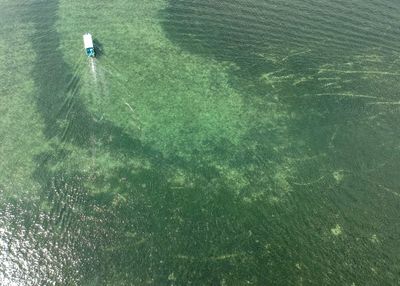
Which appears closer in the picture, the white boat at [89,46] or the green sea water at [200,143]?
the green sea water at [200,143]

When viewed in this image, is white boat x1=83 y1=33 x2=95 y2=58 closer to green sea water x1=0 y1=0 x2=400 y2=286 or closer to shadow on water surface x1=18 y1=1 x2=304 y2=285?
green sea water x1=0 y1=0 x2=400 y2=286

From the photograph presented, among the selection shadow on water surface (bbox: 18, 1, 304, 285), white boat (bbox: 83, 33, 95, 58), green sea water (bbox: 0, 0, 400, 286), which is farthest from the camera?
white boat (bbox: 83, 33, 95, 58)

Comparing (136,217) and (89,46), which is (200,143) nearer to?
(136,217)

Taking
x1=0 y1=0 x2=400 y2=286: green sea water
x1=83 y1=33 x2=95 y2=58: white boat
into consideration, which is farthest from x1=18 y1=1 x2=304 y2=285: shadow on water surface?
x1=83 y1=33 x2=95 y2=58: white boat

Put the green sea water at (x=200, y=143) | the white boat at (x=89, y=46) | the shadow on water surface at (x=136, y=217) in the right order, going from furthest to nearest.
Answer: the white boat at (x=89, y=46) → the green sea water at (x=200, y=143) → the shadow on water surface at (x=136, y=217)

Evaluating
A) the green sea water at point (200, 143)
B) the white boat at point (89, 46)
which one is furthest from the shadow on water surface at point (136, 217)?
the white boat at point (89, 46)

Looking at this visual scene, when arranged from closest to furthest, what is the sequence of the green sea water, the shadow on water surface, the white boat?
1. the shadow on water surface
2. the green sea water
3. the white boat

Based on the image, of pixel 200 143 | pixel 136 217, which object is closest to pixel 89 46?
pixel 200 143

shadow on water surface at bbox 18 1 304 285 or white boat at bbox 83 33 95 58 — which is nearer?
shadow on water surface at bbox 18 1 304 285

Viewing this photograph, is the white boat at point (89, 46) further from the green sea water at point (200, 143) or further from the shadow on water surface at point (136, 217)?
the shadow on water surface at point (136, 217)
